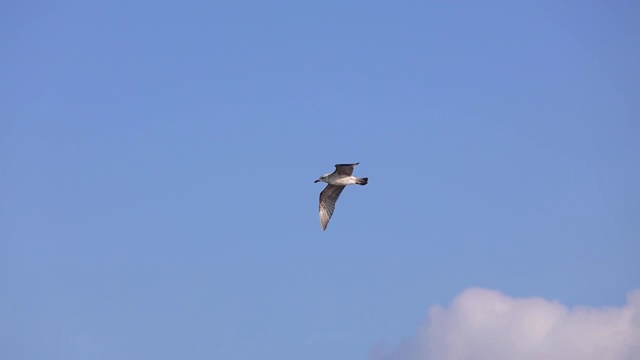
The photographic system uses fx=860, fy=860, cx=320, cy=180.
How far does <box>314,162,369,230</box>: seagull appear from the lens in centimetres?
4716

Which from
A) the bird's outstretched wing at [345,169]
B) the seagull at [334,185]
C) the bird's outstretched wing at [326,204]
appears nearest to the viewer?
the bird's outstretched wing at [345,169]

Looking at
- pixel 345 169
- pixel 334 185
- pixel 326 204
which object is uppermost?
pixel 334 185

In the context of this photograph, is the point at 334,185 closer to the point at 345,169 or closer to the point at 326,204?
the point at 326,204

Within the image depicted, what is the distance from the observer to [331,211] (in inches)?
1983

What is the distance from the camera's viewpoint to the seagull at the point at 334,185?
1857 inches

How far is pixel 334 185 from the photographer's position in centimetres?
4941

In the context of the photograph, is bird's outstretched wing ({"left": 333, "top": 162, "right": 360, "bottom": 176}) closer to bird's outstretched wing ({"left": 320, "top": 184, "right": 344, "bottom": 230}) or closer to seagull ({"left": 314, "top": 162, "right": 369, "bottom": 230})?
seagull ({"left": 314, "top": 162, "right": 369, "bottom": 230})

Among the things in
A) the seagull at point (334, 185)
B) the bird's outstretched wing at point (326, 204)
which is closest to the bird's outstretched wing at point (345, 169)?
the seagull at point (334, 185)

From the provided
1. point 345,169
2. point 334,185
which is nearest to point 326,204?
point 334,185

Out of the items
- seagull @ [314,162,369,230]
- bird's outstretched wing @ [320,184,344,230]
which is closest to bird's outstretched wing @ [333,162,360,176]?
seagull @ [314,162,369,230]

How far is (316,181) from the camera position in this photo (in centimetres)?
4975

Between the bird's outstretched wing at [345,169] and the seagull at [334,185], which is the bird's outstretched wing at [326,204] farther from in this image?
the bird's outstretched wing at [345,169]

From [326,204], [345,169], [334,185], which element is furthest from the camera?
[326,204]

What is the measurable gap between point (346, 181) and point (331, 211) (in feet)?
9.74
